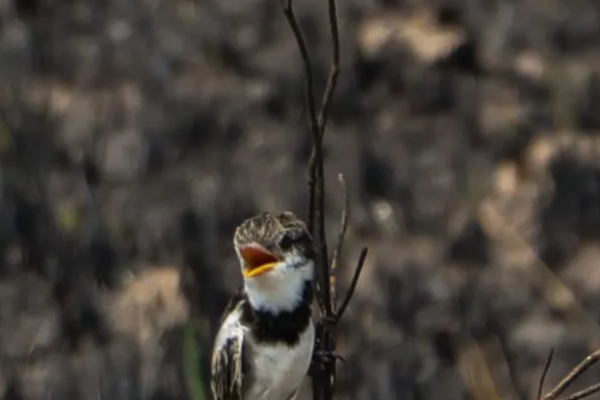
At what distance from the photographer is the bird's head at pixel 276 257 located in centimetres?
348

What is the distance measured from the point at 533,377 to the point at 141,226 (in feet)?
5.62

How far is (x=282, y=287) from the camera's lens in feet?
11.9

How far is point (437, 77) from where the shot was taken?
8562mm

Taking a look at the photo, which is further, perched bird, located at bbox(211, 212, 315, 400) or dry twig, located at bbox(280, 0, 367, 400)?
perched bird, located at bbox(211, 212, 315, 400)

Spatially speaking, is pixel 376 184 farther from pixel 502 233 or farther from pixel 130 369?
pixel 130 369

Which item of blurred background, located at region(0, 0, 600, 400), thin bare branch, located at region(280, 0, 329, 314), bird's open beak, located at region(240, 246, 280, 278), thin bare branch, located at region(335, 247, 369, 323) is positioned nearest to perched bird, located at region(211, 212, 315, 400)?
bird's open beak, located at region(240, 246, 280, 278)

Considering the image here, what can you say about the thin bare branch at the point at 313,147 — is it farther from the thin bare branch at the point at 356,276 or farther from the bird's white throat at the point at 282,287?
the bird's white throat at the point at 282,287

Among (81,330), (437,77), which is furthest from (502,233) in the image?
(81,330)

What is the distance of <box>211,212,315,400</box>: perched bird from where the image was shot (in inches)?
138

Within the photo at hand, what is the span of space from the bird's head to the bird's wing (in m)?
0.12

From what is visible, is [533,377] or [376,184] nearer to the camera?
[533,377]

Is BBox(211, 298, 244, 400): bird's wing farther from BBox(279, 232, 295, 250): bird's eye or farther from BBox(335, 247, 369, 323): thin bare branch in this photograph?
BBox(335, 247, 369, 323): thin bare branch

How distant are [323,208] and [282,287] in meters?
0.52

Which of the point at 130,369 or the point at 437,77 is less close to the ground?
the point at 437,77
